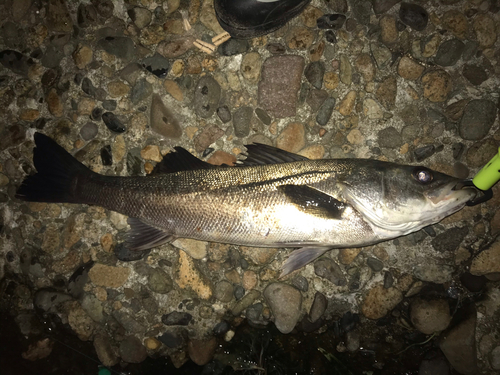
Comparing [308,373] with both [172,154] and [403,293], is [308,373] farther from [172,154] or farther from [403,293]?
[172,154]

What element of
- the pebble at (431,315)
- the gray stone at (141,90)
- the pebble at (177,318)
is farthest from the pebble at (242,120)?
the pebble at (431,315)

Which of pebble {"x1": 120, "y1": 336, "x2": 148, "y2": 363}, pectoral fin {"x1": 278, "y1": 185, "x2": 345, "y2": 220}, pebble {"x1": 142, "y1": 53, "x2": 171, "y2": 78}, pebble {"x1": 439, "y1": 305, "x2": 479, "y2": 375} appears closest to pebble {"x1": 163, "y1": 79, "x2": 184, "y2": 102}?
pebble {"x1": 142, "y1": 53, "x2": 171, "y2": 78}

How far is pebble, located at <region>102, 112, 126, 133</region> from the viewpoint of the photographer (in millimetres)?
2965

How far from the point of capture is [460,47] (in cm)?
263

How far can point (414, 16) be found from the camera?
8.69 ft

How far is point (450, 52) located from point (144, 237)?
10.7 feet

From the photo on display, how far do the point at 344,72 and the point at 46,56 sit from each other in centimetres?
314

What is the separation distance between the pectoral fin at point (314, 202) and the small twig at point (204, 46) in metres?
1.66

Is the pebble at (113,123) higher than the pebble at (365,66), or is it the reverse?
the pebble at (365,66)

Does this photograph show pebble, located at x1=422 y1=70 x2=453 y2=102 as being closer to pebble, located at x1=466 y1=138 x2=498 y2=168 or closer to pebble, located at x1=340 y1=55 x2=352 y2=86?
pebble, located at x1=466 y1=138 x2=498 y2=168

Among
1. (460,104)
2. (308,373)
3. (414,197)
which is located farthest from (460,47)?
(308,373)

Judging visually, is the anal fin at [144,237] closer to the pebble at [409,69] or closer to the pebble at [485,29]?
the pebble at [409,69]

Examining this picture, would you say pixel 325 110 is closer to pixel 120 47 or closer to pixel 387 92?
pixel 387 92

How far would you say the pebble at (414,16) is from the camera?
8.66 feet
